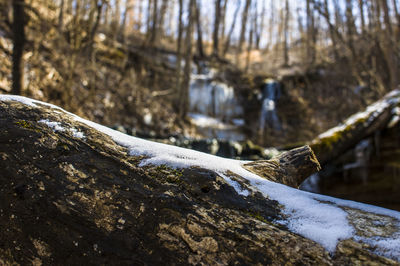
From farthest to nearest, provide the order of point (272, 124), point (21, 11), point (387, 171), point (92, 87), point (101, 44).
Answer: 1. point (272, 124)
2. point (101, 44)
3. point (92, 87)
4. point (21, 11)
5. point (387, 171)

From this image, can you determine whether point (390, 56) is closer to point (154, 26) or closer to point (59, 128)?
point (154, 26)

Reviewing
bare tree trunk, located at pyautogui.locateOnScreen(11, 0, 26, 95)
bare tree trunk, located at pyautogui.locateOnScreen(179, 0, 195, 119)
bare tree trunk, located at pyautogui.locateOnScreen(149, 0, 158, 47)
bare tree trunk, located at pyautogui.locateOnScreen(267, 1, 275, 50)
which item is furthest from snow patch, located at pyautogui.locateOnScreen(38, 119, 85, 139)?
bare tree trunk, located at pyautogui.locateOnScreen(267, 1, 275, 50)

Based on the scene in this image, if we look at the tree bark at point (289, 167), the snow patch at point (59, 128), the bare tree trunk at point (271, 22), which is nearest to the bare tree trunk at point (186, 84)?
the tree bark at point (289, 167)

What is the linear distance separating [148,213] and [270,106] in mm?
14190

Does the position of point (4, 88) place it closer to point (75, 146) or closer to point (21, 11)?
point (21, 11)

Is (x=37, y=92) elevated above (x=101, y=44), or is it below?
below

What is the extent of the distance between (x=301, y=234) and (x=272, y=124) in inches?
535

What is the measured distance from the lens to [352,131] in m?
4.79

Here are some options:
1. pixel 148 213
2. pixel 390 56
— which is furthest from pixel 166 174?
pixel 390 56

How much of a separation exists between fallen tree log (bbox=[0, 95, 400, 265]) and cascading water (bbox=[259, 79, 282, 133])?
13011mm

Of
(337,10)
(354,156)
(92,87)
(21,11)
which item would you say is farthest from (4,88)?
(337,10)

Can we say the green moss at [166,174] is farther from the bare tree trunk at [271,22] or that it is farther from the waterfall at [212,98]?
the bare tree trunk at [271,22]

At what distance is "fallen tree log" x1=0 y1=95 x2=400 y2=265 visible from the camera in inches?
47.0

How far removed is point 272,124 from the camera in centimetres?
1443
